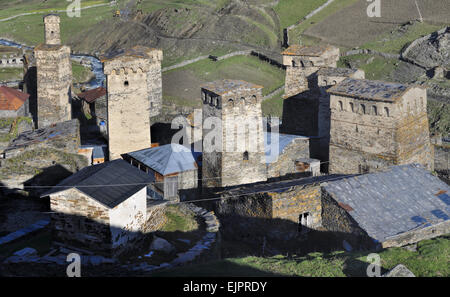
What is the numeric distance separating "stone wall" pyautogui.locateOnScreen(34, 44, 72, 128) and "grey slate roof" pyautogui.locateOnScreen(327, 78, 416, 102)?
18.4 m

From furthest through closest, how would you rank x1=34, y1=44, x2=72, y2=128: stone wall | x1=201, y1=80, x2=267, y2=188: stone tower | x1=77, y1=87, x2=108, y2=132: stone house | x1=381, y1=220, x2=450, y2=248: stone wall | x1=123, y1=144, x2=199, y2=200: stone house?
x1=77, y1=87, x2=108, y2=132: stone house < x1=34, y1=44, x2=72, y2=128: stone wall < x1=123, y1=144, x2=199, y2=200: stone house < x1=201, y1=80, x2=267, y2=188: stone tower < x1=381, y1=220, x2=450, y2=248: stone wall

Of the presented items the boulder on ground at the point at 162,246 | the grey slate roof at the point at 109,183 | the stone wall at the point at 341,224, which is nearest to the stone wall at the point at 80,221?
the grey slate roof at the point at 109,183

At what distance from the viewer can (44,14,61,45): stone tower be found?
4081 cm

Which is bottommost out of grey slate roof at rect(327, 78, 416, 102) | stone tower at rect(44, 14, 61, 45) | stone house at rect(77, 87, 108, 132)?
stone house at rect(77, 87, 108, 132)

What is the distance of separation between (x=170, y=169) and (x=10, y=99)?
15.8 metres

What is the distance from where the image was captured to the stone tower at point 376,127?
29.0 m

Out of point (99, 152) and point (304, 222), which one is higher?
point (99, 152)

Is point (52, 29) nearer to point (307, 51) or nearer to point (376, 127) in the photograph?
point (307, 51)

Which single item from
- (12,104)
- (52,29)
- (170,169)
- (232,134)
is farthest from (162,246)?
(52,29)

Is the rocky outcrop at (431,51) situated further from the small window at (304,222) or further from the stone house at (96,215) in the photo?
the stone house at (96,215)

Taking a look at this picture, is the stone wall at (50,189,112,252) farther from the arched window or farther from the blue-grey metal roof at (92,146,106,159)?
the arched window

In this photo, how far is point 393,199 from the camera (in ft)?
79.3

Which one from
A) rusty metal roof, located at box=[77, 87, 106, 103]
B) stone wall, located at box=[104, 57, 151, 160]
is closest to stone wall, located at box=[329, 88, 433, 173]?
stone wall, located at box=[104, 57, 151, 160]
